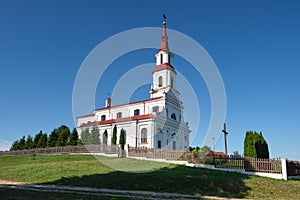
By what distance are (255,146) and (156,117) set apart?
1692 centimetres

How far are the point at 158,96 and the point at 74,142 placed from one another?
14064 millimetres

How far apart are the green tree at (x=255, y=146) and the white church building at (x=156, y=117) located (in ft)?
51.2

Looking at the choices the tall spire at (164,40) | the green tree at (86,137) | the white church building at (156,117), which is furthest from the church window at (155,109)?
the tall spire at (164,40)

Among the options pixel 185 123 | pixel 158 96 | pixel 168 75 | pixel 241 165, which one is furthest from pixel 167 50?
pixel 241 165

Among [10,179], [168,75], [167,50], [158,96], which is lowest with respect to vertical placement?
[10,179]

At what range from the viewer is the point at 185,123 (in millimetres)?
42094

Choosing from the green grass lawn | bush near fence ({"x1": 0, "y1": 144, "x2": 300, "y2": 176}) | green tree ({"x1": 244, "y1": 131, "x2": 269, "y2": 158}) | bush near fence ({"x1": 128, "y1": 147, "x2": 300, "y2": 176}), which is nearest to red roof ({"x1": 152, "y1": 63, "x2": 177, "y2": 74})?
bush near fence ({"x1": 0, "y1": 144, "x2": 300, "y2": 176})

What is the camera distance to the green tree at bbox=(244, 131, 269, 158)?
1955 centimetres

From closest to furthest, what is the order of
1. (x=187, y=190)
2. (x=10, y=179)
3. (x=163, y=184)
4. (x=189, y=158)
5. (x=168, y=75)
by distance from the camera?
(x=187, y=190), (x=163, y=184), (x=10, y=179), (x=189, y=158), (x=168, y=75)

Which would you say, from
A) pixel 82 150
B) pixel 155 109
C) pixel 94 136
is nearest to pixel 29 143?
pixel 94 136

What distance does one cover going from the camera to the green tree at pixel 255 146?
1955 centimetres

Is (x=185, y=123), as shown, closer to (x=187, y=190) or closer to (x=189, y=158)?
(x=189, y=158)

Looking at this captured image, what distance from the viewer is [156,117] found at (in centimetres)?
3484

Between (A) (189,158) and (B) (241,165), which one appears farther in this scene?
(A) (189,158)
